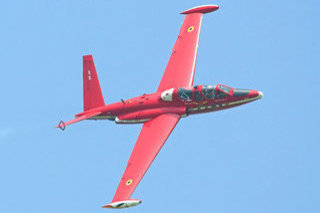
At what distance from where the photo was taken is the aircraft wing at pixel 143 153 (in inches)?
2263

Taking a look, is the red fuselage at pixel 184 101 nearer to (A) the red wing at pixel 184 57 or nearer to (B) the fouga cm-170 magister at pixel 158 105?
(B) the fouga cm-170 magister at pixel 158 105

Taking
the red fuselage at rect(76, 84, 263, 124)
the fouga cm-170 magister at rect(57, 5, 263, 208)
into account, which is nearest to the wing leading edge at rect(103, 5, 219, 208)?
the fouga cm-170 magister at rect(57, 5, 263, 208)

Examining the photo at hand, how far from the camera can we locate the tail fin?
65.1 metres

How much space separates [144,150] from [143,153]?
1.01ft

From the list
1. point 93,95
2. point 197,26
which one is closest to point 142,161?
point 93,95

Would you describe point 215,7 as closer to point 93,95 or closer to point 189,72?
point 189,72

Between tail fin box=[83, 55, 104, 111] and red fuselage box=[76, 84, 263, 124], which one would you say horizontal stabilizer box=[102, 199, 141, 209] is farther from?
tail fin box=[83, 55, 104, 111]

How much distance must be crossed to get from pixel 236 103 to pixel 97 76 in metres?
11.2

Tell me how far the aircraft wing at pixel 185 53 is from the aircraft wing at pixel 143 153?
3.62m

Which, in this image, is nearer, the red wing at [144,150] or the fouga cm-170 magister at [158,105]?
the red wing at [144,150]

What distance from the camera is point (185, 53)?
67.4 m

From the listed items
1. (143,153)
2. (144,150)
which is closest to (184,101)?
(144,150)

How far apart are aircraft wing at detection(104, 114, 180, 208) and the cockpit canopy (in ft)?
5.65

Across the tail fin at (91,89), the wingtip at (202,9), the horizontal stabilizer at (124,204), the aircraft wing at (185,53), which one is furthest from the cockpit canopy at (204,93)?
the wingtip at (202,9)
